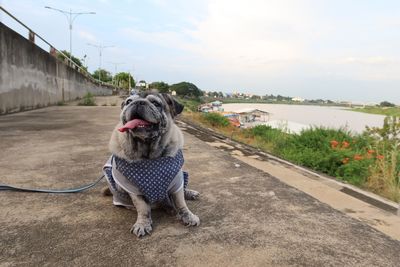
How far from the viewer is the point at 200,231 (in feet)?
7.84

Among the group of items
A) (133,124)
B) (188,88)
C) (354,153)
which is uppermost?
(133,124)

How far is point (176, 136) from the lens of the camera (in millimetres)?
2527

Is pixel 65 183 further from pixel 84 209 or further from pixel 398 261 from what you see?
pixel 398 261

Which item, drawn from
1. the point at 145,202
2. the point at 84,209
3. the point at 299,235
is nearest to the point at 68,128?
the point at 84,209

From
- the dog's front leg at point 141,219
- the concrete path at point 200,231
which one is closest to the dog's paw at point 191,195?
the concrete path at point 200,231

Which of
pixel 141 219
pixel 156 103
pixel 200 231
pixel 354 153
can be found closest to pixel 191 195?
pixel 200 231

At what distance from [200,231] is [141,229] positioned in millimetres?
461

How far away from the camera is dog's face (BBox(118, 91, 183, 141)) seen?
2122 mm

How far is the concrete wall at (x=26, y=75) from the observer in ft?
31.6

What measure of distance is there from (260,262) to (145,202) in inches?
39.0

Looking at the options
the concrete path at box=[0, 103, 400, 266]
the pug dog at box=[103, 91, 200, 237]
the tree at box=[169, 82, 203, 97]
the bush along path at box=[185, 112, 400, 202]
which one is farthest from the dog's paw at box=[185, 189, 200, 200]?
the tree at box=[169, 82, 203, 97]

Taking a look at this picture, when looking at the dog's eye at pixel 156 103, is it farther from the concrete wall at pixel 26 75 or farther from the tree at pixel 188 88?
the tree at pixel 188 88

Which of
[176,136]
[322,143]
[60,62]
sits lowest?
[322,143]

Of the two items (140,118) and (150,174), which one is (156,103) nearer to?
(140,118)
